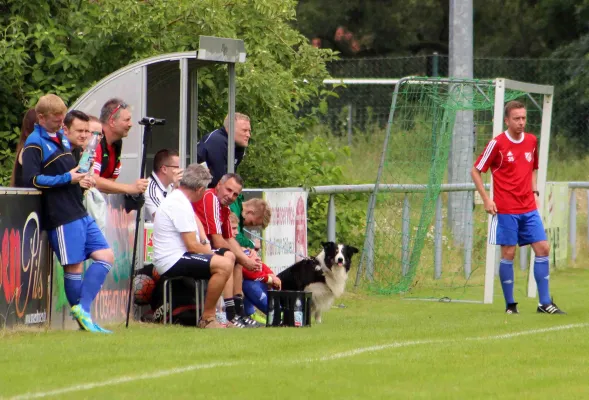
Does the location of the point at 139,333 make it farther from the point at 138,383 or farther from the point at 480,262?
the point at 480,262

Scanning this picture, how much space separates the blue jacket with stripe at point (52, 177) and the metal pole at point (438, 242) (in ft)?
28.4

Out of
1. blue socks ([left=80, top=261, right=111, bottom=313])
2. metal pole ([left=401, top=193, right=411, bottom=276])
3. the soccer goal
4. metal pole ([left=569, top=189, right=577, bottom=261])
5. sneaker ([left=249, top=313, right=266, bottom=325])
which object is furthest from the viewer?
metal pole ([left=569, top=189, right=577, bottom=261])

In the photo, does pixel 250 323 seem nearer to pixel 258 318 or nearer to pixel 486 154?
pixel 258 318

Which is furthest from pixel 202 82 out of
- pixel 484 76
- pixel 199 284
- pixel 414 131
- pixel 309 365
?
pixel 484 76

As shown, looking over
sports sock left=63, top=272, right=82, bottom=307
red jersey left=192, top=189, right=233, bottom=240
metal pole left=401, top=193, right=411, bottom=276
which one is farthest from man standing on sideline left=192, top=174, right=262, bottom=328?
metal pole left=401, top=193, right=411, bottom=276

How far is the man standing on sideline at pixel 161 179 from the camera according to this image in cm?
1222

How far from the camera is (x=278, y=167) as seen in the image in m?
16.5

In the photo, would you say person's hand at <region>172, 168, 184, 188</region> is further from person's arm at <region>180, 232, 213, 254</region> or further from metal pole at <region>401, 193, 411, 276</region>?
metal pole at <region>401, 193, 411, 276</region>

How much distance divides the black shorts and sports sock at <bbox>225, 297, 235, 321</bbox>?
0.72m

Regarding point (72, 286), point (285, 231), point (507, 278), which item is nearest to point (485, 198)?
point (507, 278)

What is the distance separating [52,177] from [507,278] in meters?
5.35

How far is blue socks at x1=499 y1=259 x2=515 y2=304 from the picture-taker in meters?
13.1

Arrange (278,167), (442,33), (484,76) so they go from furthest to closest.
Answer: (442,33)
(484,76)
(278,167)

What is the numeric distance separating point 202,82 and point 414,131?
3.43 metres
